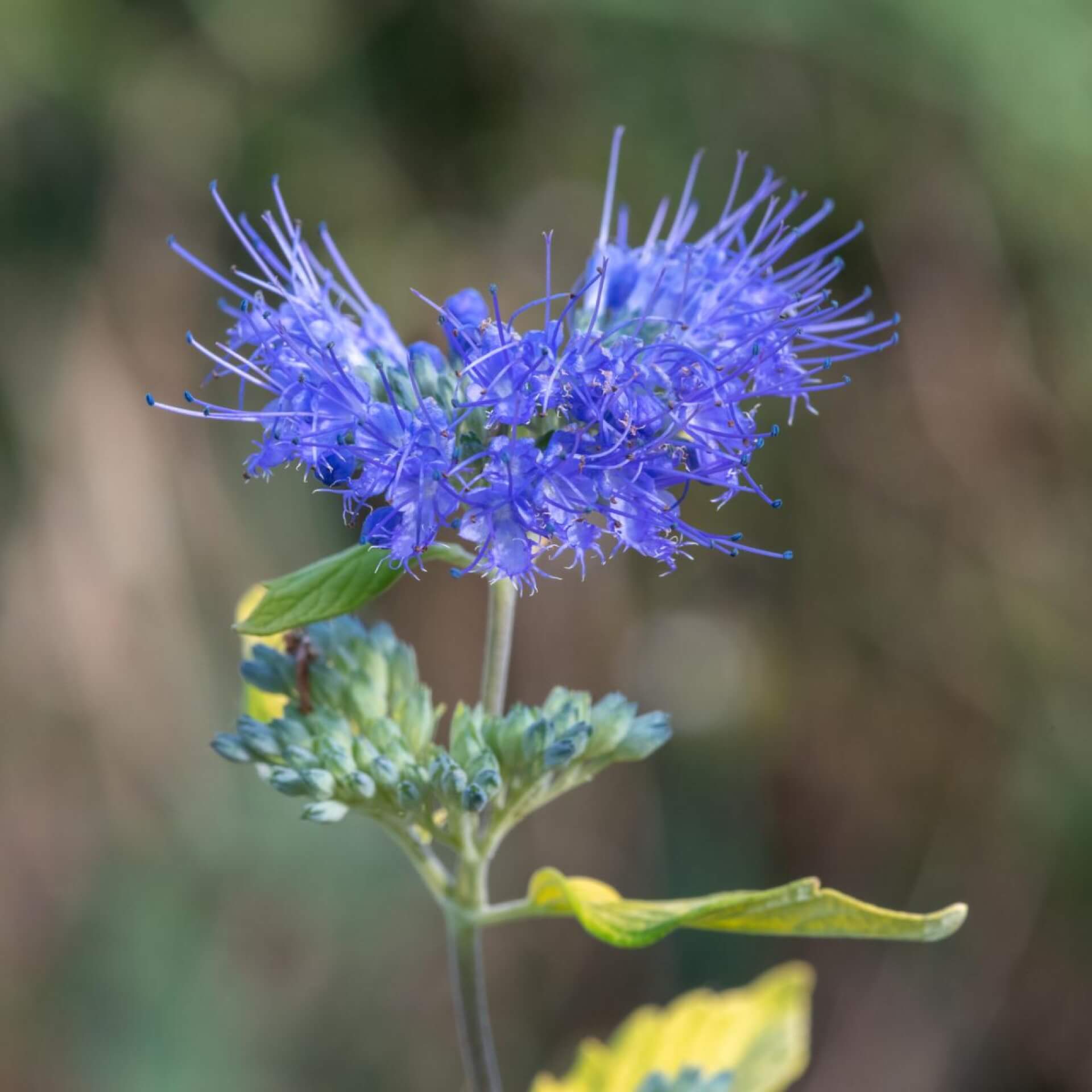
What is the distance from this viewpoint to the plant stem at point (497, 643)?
79.0 inches

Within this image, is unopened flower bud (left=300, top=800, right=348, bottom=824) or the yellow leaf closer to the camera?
unopened flower bud (left=300, top=800, right=348, bottom=824)

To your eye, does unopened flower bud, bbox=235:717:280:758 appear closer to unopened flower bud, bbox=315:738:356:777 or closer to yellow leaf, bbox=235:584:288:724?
unopened flower bud, bbox=315:738:356:777

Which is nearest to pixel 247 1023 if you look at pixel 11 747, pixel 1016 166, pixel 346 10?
pixel 11 747

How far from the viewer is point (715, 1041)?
2.71 metres

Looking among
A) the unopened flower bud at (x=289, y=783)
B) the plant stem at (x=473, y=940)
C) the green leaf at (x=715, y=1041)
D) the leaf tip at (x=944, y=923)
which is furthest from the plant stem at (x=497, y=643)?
the green leaf at (x=715, y=1041)

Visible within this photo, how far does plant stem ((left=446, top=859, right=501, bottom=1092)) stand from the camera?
2.12 meters

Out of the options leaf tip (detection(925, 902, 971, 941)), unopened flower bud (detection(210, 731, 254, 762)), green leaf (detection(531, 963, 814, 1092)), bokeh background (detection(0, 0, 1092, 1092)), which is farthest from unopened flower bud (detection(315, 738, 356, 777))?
bokeh background (detection(0, 0, 1092, 1092))

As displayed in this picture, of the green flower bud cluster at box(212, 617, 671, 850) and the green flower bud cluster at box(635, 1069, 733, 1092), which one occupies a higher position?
the green flower bud cluster at box(212, 617, 671, 850)

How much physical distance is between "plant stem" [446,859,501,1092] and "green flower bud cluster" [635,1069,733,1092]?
1.28ft

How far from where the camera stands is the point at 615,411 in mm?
1816

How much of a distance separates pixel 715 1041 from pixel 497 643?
4.18ft

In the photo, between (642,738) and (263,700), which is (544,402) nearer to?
(642,738)

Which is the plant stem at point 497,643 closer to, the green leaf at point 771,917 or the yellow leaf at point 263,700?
the green leaf at point 771,917

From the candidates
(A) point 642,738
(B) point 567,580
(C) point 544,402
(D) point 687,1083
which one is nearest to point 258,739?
(A) point 642,738
